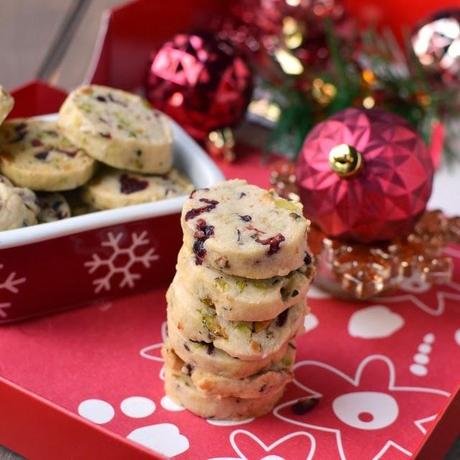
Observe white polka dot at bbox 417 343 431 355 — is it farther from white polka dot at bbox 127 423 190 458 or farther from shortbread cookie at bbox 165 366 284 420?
white polka dot at bbox 127 423 190 458

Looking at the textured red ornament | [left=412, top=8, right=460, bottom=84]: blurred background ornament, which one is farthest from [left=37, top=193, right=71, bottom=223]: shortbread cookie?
[left=412, top=8, right=460, bottom=84]: blurred background ornament

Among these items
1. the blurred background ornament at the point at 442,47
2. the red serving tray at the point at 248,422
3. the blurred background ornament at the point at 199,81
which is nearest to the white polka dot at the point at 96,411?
the red serving tray at the point at 248,422

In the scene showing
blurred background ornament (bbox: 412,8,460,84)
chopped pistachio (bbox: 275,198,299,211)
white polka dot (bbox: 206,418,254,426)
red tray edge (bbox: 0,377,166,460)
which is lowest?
red tray edge (bbox: 0,377,166,460)

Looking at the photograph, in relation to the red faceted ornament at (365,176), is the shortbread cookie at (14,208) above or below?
below

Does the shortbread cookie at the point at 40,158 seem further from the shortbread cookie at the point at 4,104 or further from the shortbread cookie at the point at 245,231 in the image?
the shortbread cookie at the point at 245,231

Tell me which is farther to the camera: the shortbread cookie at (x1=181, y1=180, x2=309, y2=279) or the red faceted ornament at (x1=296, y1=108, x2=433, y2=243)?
the red faceted ornament at (x1=296, y1=108, x2=433, y2=243)

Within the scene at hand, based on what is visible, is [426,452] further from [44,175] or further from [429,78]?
[429,78]

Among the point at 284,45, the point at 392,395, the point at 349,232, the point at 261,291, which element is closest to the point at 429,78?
the point at 284,45

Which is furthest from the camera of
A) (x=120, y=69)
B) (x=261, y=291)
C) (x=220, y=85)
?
(x=120, y=69)
